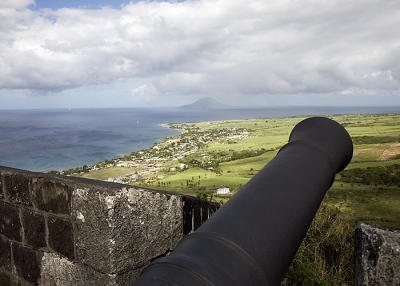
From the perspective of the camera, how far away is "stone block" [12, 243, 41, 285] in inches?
88.3

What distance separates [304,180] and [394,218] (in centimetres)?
722

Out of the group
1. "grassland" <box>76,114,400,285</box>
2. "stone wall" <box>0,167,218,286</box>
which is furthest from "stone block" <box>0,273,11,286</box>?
"grassland" <box>76,114,400,285</box>

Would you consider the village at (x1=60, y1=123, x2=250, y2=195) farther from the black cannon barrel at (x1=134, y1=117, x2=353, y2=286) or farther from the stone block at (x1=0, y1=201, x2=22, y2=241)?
the black cannon barrel at (x1=134, y1=117, x2=353, y2=286)

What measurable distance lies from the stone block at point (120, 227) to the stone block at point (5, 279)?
95 centimetres

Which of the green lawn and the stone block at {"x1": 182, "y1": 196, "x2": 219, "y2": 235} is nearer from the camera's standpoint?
the stone block at {"x1": 182, "y1": 196, "x2": 219, "y2": 235}

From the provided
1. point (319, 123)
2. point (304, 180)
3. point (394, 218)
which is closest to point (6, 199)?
point (304, 180)

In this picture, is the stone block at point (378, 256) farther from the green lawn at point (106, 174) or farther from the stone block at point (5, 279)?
the green lawn at point (106, 174)

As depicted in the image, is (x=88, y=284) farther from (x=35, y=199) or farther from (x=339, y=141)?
(x=339, y=141)

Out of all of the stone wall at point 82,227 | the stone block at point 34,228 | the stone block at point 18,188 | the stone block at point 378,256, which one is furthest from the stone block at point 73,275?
the stone block at point 378,256

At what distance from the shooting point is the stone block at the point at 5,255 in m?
2.43

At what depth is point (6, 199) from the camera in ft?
7.94

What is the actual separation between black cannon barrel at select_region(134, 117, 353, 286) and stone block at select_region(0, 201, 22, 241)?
1.72 m

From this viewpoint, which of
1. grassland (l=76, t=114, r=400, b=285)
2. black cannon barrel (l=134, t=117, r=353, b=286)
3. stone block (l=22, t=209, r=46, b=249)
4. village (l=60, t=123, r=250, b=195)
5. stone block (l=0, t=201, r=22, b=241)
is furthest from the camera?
village (l=60, t=123, r=250, b=195)

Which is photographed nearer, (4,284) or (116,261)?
(116,261)
